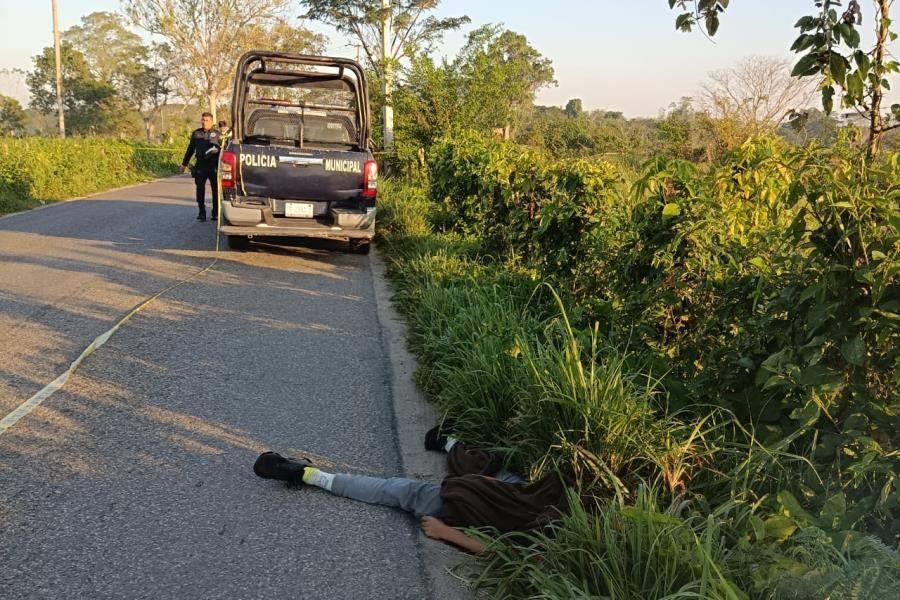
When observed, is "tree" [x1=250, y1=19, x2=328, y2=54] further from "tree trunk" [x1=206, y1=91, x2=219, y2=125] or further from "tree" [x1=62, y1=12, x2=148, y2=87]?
"tree" [x1=62, y1=12, x2=148, y2=87]

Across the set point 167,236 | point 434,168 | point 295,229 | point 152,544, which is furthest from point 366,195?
point 152,544

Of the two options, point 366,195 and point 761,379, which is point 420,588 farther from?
point 366,195

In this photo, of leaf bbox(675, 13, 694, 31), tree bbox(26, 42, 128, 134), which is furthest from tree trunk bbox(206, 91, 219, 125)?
leaf bbox(675, 13, 694, 31)

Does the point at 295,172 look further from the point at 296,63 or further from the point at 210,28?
the point at 210,28

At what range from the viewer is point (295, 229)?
9.68 metres

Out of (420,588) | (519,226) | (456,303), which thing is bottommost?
(420,588)

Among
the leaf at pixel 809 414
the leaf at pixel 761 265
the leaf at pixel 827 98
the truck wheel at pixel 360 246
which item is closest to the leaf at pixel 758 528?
the leaf at pixel 809 414

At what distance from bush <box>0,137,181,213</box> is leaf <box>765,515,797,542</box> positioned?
16324 mm

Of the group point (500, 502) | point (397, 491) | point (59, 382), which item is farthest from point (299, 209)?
point (500, 502)

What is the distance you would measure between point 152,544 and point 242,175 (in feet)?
22.7

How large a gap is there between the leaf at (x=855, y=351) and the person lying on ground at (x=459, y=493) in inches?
48.5

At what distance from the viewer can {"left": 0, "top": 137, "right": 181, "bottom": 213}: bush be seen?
17053 mm

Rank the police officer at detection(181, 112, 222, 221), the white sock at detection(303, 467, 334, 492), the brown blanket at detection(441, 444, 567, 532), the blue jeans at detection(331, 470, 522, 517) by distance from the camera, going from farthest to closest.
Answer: the police officer at detection(181, 112, 222, 221) < the white sock at detection(303, 467, 334, 492) < the blue jeans at detection(331, 470, 522, 517) < the brown blanket at detection(441, 444, 567, 532)

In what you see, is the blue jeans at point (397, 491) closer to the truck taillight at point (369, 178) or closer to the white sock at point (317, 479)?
the white sock at point (317, 479)
